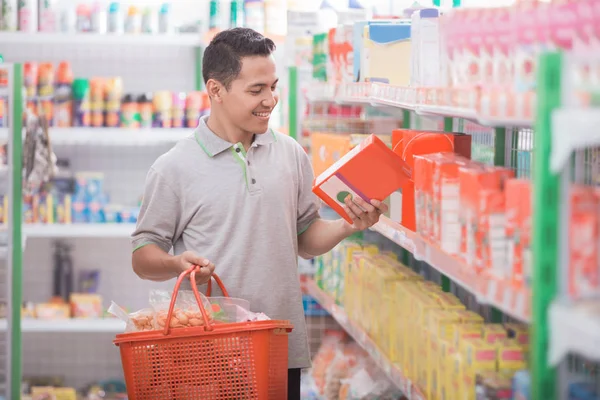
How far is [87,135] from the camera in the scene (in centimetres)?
560

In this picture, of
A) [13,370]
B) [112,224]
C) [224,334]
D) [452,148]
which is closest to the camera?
[224,334]

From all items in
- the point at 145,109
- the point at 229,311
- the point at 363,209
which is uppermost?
the point at 145,109

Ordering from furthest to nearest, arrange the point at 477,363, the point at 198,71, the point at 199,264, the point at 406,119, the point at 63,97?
the point at 198,71 < the point at 63,97 < the point at 406,119 < the point at 199,264 < the point at 477,363

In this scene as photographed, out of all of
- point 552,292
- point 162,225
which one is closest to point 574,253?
point 552,292

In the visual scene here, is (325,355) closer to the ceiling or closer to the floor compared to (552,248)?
closer to the floor

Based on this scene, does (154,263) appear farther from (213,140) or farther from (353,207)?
(353,207)

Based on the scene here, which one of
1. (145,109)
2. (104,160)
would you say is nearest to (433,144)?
(145,109)

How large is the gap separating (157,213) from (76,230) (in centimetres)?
250

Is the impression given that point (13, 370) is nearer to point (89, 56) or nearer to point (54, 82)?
point (54, 82)

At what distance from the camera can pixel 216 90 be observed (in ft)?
11.0

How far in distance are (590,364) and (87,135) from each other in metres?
3.79

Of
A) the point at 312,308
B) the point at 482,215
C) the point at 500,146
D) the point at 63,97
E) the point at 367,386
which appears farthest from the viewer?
the point at 63,97

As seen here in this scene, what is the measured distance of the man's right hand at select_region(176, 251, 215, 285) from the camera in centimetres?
291

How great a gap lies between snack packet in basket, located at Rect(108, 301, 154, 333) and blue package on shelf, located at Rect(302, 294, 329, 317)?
8.09ft
